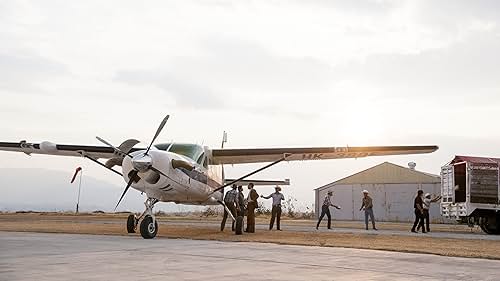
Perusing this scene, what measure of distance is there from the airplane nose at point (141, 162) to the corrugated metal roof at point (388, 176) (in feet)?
90.0

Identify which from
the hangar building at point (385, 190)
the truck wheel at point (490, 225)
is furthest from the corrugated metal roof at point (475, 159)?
the hangar building at point (385, 190)

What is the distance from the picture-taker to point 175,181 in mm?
17438

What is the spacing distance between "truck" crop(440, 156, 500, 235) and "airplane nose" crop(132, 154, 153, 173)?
12847 mm

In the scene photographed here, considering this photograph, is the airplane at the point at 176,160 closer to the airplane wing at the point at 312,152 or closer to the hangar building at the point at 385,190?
the airplane wing at the point at 312,152

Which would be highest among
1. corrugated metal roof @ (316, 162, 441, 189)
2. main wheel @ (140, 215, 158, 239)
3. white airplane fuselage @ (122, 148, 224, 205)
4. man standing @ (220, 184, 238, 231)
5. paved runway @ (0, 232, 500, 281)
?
corrugated metal roof @ (316, 162, 441, 189)

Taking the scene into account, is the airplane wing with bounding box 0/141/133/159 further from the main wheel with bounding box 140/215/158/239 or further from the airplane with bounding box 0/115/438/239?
the main wheel with bounding box 140/215/158/239

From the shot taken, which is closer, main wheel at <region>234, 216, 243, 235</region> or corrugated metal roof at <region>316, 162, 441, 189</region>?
main wheel at <region>234, 216, 243, 235</region>

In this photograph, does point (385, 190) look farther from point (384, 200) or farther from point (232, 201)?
point (232, 201)

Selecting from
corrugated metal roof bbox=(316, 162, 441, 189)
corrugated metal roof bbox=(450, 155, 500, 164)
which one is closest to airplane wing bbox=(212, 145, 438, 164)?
corrugated metal roof bbox=(450, 155, 500, 164)

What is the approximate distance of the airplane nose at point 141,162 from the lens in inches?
610

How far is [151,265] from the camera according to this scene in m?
8.92

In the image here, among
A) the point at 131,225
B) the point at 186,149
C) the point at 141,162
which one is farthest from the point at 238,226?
the point at 141,162

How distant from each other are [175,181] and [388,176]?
26944 millimetres

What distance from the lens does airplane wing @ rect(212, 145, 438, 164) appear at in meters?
21.4
